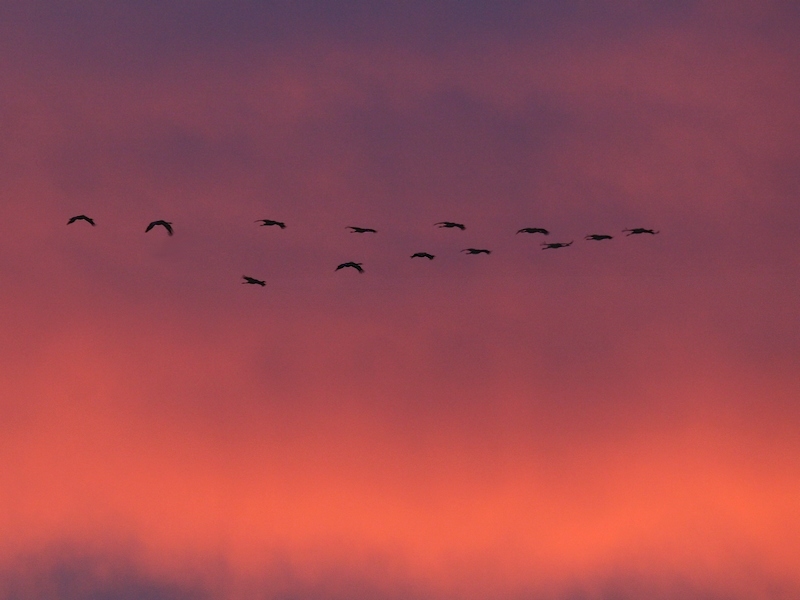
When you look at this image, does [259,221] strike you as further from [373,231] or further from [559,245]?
[559,245]

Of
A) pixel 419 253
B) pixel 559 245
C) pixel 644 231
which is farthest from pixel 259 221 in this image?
pixel 644 231

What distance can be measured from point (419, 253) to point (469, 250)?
7059 millimetres

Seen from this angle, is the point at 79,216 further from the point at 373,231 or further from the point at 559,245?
the point at 559,245

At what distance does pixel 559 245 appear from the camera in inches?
7156

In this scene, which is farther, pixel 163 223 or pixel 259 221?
pixel 259 221

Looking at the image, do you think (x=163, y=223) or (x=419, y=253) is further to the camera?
(x=419, y=253)

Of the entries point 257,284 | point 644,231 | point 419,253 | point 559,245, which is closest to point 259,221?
point 257,284

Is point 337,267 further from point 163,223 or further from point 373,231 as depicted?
point 163,223

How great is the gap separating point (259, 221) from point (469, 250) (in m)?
26.6

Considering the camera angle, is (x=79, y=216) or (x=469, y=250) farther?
(x=469, y=250)

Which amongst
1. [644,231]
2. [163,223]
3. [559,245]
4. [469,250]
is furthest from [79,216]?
[644,231]

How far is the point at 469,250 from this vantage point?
595ft

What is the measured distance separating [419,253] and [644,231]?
29.0 m

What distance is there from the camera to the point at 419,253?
18475cm
